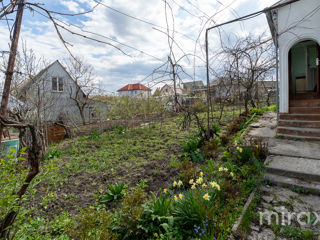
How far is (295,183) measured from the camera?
3027 mm

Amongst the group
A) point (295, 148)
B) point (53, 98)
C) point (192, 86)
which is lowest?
point (295, 148)

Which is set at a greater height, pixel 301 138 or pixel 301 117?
pixel 301 117

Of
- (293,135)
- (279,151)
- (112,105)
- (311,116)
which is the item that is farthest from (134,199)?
(112,105)

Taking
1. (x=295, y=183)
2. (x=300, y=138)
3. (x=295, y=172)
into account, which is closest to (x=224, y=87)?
(x=300, y=138)

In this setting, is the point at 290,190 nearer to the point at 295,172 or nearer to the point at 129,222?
the point at 295,172

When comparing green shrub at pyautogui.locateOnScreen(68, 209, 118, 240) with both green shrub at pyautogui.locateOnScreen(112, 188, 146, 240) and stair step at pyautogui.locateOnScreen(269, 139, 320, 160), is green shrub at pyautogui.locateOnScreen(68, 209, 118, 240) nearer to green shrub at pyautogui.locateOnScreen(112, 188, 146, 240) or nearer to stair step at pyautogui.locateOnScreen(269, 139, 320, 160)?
green shrub at pyautogui.locateOnScreen(112, 188, 146, 240)

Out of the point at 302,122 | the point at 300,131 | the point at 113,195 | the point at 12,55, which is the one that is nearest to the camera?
the point at 12,55

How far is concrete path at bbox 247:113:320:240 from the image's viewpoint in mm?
2150

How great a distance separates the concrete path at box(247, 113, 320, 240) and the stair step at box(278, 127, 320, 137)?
1.96 feet

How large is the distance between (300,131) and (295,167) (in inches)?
95.3

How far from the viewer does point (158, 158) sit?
5152 millimetres

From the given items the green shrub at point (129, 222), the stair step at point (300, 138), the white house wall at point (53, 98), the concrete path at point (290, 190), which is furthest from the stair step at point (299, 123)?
the white house wall at point (53, 98)

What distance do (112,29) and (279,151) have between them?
4.46 metres

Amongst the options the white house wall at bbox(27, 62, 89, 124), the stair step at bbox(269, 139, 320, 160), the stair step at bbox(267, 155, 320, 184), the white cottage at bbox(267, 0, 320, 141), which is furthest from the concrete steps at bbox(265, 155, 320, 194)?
the white house wall at bbox(27, 62, 89, 124)
